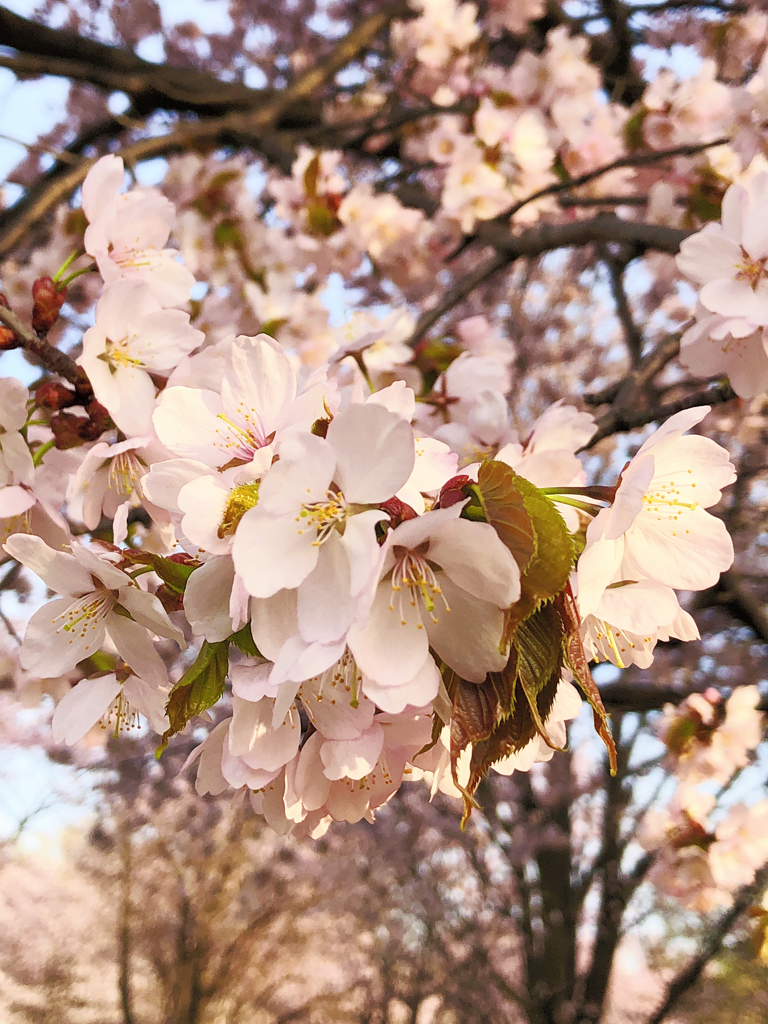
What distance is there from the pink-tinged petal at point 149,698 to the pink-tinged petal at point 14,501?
29 centimetres

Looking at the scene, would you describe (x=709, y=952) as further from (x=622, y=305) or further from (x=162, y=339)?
(x=162, y=339)

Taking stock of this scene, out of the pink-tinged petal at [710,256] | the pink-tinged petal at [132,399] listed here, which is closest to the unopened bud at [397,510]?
the pink-tinged petal at [132,399]

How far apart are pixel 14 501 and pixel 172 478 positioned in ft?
1.24

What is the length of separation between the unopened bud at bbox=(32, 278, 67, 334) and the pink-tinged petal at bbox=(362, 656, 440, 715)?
2.23 feet

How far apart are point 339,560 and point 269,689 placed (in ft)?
0.34

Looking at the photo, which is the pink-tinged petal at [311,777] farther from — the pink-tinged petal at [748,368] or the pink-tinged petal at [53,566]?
the pink-tinged petal at [748,368]

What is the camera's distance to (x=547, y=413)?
2.60 ft

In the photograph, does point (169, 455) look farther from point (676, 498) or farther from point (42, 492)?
point (676, 498)

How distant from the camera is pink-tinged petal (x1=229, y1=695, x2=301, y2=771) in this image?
54 cm

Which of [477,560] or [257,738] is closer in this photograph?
[477,560]

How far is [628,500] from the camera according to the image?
1.54ft

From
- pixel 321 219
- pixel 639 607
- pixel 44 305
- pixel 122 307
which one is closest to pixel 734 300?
pixel 639 607

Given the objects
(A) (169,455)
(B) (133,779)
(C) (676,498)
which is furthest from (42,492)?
(B) (133,779)

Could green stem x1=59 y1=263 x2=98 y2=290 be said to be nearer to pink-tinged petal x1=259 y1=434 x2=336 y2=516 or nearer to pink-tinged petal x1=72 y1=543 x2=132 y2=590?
pink-tinged petal x1=72 y1=543 x2=132 y2=590
